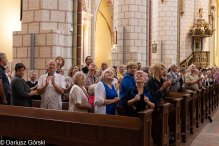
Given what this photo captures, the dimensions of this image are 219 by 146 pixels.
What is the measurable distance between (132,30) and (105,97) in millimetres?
5003

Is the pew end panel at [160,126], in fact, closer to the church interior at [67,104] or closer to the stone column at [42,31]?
the church interior at [67,104]

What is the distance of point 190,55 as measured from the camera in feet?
53.0

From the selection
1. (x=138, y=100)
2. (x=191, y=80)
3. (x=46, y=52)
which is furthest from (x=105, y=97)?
(x=191, y=80)

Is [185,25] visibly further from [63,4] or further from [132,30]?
[63,4]

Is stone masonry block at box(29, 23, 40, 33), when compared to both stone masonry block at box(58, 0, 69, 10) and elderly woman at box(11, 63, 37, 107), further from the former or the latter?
elderly woman at box(11, 63, 37, 107)

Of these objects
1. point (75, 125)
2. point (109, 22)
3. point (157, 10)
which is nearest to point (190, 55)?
point (157, 10)

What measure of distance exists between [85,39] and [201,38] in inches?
303

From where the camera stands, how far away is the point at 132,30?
8.28 meters

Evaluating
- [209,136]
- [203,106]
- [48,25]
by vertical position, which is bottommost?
[209,136]

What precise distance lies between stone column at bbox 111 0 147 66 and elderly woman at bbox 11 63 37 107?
4689 millimetres

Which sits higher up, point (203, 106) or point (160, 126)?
point (160, 126)

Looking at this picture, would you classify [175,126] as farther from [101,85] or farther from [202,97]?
[202,97]

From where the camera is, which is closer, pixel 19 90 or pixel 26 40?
pixel 19 90

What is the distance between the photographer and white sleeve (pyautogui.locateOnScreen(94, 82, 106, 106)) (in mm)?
3534
